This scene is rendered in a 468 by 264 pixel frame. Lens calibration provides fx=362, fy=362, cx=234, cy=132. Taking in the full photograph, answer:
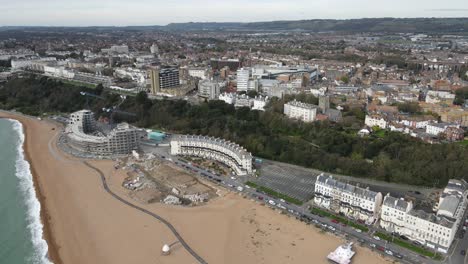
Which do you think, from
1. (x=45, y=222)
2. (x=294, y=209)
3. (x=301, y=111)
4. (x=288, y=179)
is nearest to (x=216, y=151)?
(x=288, y=179)

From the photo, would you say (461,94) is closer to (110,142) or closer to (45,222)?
(110,142)

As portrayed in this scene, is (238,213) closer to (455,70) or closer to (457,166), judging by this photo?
(457,166)

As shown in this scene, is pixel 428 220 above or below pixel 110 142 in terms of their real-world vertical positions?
above

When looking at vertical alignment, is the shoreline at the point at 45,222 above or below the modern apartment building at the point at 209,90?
below

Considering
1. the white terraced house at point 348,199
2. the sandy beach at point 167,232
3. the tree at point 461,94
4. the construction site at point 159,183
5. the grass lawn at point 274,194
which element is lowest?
the sandy beach at point 167,232

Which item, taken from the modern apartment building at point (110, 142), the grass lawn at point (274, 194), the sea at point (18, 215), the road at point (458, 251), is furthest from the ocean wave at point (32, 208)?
the road at point (458, 251)

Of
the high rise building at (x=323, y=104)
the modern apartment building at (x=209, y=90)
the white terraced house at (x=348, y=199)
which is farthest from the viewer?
the modern apartment building at (x=209, y=90)

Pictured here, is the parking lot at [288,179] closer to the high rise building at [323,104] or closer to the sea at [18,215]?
the sea at [18,215]
